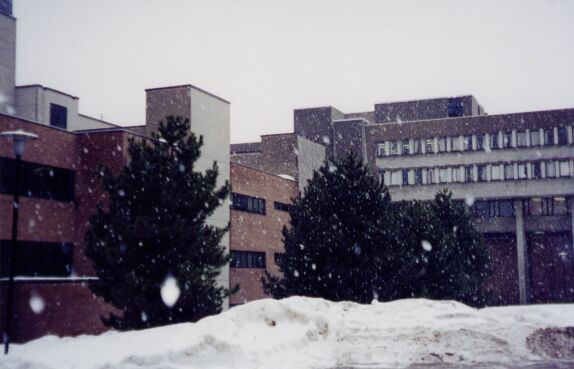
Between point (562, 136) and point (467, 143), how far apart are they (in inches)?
348

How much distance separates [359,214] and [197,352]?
14.0 meters

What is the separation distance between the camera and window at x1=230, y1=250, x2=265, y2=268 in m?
39.8

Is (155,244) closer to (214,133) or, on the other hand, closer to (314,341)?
(314,341)

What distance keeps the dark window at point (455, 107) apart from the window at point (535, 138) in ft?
56.1

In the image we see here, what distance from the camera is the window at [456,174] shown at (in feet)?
214

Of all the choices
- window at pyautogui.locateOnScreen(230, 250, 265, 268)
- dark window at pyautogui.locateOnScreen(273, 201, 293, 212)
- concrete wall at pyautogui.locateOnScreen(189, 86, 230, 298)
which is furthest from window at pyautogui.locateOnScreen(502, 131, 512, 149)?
concrete wall at pyautogui.locateOnScreen(189, 86, 230, 298)

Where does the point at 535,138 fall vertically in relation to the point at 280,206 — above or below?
above

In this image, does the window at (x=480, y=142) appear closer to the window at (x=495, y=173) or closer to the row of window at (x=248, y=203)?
the window at (x=495, y=173)

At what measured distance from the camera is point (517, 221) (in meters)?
62.3

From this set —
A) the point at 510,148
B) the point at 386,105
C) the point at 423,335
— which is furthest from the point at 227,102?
the point at 386,105

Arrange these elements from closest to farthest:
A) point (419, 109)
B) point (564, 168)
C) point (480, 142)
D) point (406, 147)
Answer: point (564, 168)
point (480, 142)
point (406, 147)
point (419, 109)

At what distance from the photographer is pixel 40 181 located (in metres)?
27.0

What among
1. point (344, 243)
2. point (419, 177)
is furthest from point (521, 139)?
point (344, 243)

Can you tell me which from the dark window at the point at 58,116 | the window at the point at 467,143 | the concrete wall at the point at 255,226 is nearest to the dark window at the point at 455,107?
the window at the point at 467,143
